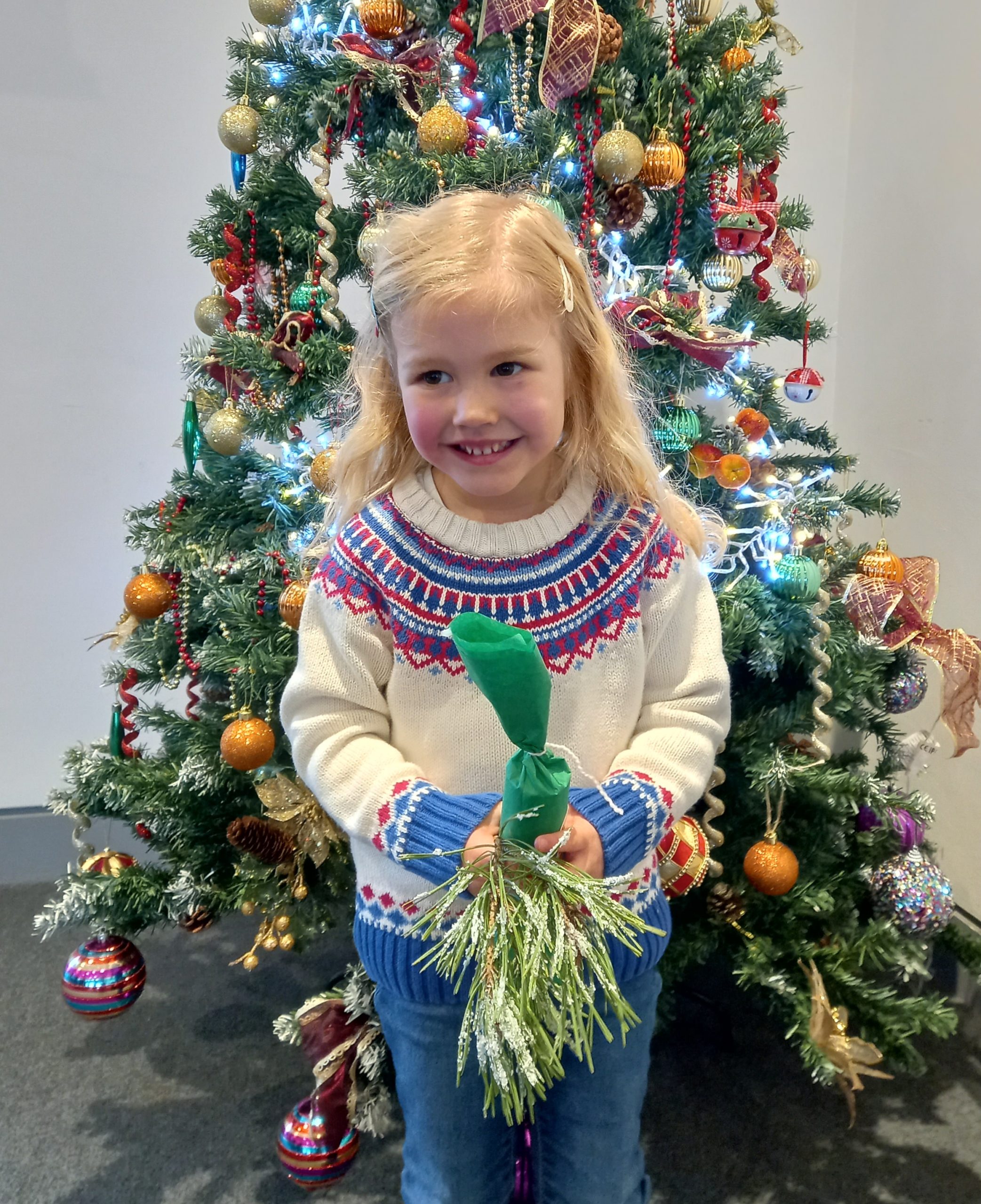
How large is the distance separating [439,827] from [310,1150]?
628 mm

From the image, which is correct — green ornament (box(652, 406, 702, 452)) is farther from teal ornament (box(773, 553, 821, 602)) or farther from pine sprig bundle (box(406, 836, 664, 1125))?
pine sprig bundle (box(406, 836, 664, 1125))

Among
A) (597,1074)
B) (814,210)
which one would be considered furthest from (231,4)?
(597,1074)

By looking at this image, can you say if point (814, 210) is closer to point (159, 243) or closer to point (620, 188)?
point (620, 188)

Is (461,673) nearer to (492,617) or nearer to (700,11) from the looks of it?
(492,617)

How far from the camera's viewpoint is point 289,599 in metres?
1.01

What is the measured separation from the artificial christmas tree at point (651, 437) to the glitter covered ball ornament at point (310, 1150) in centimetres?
20

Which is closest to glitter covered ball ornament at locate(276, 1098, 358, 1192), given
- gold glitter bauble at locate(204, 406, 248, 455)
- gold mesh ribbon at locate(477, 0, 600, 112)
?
gold glitter bauble at locate(204, 406, 248, 455)

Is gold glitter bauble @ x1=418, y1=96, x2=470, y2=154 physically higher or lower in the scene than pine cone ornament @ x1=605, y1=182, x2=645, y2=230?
higher

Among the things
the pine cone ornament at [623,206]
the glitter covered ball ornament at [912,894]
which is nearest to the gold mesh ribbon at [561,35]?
the pine cone ornament at [623,206]

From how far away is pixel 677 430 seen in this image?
990mm

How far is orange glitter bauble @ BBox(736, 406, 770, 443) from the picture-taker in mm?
1069

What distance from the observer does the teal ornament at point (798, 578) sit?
39.0 inches

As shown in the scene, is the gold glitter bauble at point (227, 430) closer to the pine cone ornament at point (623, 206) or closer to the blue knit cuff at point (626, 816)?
the pine cone ornament at point (623, 206)

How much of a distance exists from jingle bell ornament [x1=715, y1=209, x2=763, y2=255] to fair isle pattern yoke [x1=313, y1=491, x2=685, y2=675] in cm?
47
